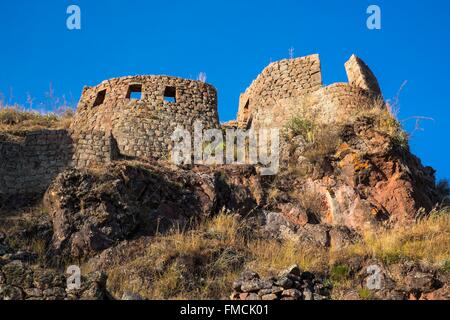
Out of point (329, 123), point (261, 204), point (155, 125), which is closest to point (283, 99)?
point (329, 123)

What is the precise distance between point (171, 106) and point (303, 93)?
3754 mm

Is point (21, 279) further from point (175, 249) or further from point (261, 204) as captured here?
point (261, 204)

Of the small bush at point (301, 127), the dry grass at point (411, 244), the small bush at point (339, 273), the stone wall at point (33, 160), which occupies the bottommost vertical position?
the small bush at point (339, 273)

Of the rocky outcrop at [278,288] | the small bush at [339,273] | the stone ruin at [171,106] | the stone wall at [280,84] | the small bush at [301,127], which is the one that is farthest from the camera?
the stone wall at [280,84]

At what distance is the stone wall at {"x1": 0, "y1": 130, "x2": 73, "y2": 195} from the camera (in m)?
16.1

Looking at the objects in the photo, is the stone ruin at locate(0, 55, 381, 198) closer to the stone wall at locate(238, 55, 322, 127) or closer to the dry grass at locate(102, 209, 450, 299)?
the stone wall at locate(238, 55, 322, 127)

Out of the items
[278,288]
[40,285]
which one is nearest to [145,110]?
[278,288]

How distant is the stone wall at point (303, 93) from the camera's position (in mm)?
19891

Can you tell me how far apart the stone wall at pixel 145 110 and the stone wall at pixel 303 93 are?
1.53 meters

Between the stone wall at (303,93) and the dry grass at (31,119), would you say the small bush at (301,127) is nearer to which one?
the stone wall at (303,93)

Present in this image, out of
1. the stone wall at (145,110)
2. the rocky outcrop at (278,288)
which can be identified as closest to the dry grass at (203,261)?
the rocky outcrop at (278,288)

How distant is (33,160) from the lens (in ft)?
54.1
